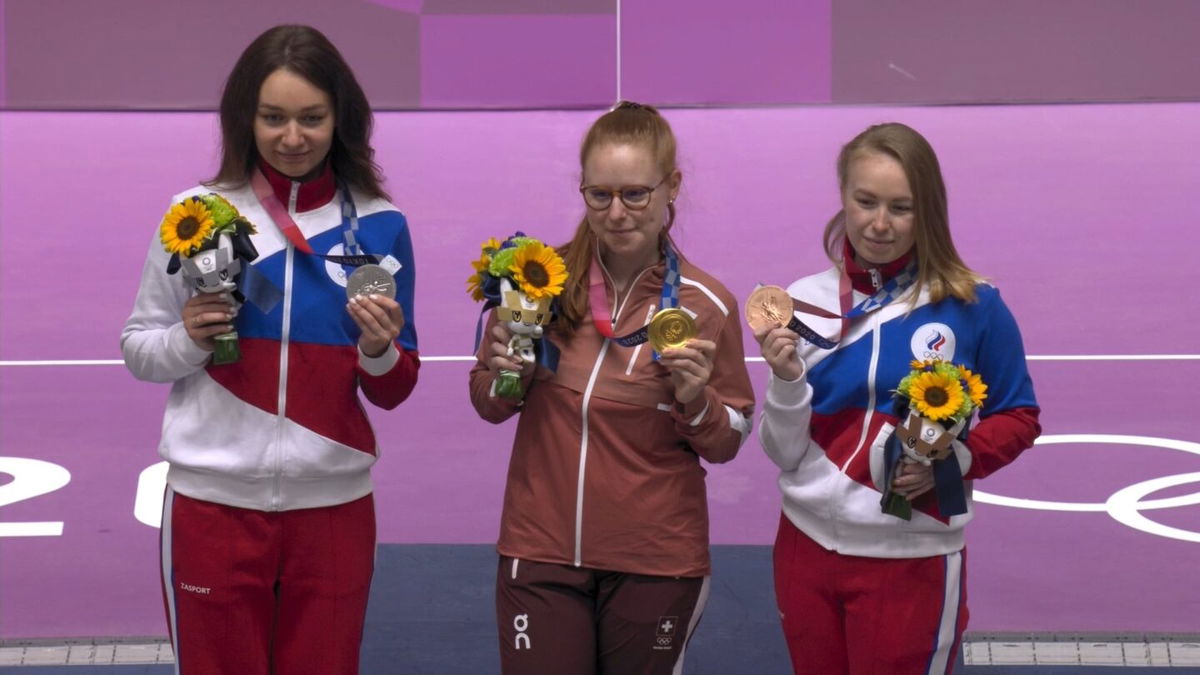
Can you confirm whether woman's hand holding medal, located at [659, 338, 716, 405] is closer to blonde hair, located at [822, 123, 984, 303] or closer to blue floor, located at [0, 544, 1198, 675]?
blonde hair, located at [822, 123, 984, 303]

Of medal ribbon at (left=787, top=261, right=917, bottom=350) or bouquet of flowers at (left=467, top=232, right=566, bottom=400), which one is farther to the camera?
medal ribbon at (left=787, top=261, right=917, bottom=350)

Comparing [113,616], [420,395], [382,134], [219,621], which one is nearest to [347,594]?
[219,621]

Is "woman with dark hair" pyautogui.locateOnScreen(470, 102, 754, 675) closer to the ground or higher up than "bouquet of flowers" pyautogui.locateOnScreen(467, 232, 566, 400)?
closer to the ground

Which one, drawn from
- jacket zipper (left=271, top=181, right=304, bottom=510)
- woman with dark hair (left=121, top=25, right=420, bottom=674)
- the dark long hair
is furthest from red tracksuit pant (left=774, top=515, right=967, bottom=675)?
the dark long hair

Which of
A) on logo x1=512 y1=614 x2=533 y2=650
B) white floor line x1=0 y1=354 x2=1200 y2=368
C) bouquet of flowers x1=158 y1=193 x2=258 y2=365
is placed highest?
bouquet of flowers x1=158 y1=193 x2=258 y2=365

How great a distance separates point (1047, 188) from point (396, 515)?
426cm

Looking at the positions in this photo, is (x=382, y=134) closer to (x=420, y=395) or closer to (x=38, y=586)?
(x=420, y=395)

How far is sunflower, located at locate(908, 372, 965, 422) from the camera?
134 inches

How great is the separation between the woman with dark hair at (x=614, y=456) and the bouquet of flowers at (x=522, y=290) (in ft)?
0.12

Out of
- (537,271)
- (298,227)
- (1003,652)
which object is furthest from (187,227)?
(1003,652)

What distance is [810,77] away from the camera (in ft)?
31.1

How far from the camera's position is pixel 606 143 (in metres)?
3.53

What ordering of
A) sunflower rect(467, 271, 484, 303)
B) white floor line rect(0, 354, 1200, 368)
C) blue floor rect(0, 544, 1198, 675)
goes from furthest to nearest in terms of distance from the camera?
white floor line rect(0, 354, 1200, 368), blue floor rect(0, 544, 1198, 675), sunflower rect(467, 271, 484, 303)

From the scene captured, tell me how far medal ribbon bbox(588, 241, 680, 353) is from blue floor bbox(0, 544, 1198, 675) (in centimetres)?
183
